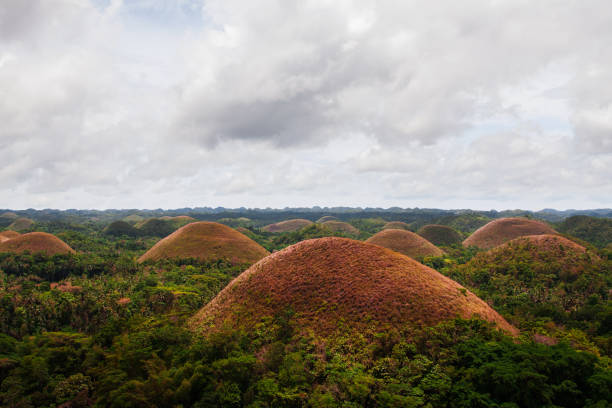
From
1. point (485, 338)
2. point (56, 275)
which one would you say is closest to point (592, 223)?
point (485, 338)

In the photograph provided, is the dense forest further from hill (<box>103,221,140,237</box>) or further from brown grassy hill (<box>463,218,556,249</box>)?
hill (<box>103,221,140,237</box>)

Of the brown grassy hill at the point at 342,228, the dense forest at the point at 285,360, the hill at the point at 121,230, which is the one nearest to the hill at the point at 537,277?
the dense forest at the point at 285,360

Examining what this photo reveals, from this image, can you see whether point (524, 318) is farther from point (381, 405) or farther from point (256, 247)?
point (256, 247)

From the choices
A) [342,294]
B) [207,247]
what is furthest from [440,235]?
[342,294]

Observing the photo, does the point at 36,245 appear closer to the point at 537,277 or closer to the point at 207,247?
the point at 207,247

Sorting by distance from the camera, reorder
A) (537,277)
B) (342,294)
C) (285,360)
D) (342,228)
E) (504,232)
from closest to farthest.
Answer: (285,360) < (342,294) < (537,277) < (504,232) < (342,228)

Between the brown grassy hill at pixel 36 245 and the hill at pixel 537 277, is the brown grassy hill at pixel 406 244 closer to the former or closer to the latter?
the hill at pixel 537 277
